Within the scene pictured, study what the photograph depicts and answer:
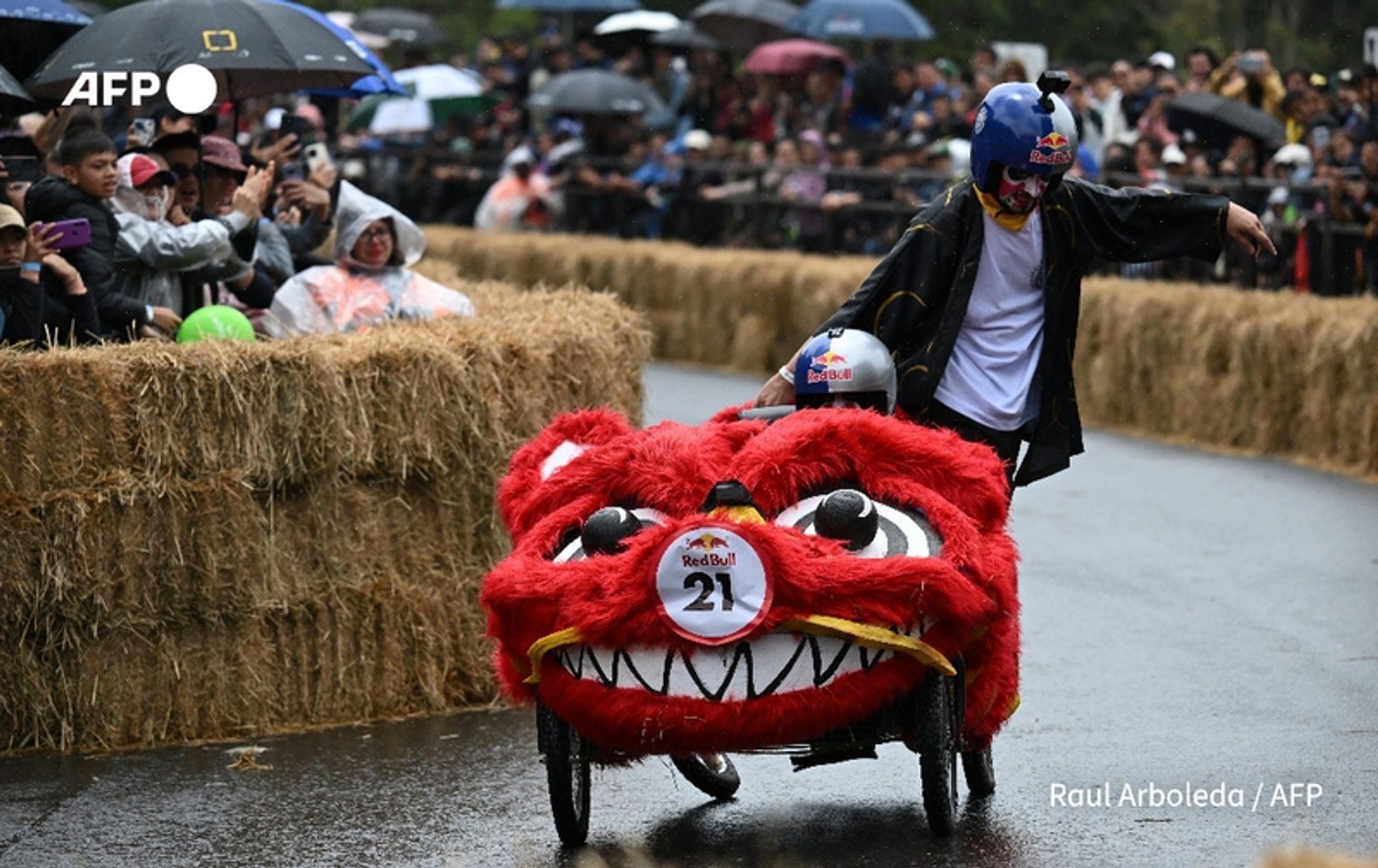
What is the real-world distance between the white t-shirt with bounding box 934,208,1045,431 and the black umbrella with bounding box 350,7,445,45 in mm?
24265

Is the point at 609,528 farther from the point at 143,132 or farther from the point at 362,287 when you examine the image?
the point at 143,132

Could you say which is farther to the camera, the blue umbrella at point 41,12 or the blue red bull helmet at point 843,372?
the blue umbrella at point 41,12

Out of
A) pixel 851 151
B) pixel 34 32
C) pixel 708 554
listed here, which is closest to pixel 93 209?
pixel 34 32

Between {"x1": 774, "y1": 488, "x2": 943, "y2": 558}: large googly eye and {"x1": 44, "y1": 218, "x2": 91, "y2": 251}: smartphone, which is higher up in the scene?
{"x1": 44, "y1": 218, "x2": 91, "y2": 251}: smartphone

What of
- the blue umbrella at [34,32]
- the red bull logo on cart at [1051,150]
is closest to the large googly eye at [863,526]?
the red bull logo on cart at [1051,150]

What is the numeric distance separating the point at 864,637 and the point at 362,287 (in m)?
5.23

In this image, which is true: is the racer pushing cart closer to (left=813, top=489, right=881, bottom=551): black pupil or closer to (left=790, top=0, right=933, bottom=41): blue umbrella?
(left=813, top=489, right=881, bottom=551): black pupil

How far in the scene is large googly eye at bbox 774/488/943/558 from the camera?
679 cm

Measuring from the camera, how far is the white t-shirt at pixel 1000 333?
8.05 metres

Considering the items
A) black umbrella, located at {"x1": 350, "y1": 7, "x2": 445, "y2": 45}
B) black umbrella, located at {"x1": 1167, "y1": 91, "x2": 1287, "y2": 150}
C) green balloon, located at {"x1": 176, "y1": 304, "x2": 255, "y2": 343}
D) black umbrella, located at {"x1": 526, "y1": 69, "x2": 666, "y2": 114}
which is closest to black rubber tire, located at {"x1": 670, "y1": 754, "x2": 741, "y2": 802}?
green balloon, located at {"x1": 176, "y1": 304, "x2": 255, "y2": 343}

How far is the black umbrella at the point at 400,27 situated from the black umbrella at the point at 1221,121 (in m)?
14.2

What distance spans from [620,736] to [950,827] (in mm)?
1008

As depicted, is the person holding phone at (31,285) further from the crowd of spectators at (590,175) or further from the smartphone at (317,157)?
the smartphone at (317,157)

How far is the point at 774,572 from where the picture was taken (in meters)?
6.59
